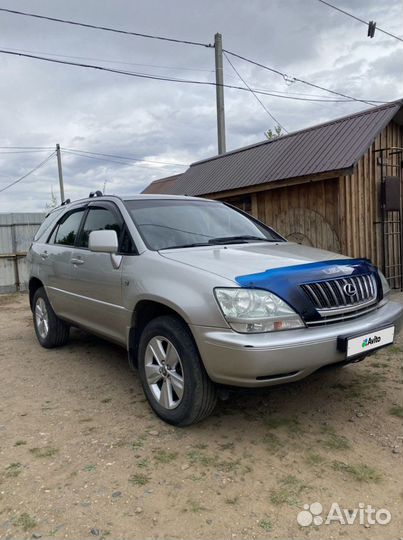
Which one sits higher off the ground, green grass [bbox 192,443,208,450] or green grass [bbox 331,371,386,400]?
green grass [bbox 331,371,386,400]

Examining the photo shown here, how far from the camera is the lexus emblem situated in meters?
3.02

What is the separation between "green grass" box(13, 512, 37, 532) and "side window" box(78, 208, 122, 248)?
7.40ft

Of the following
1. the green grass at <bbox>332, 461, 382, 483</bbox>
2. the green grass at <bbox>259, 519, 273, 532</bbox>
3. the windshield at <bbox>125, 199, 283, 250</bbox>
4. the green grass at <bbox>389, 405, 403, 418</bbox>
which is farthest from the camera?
the windshield at <bbox>125, 199, 283, 250</bbox>

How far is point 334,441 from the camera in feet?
9.71

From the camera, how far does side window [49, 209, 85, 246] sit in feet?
15.7

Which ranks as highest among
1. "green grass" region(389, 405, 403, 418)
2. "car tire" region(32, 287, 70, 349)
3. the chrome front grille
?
the chrome front grille

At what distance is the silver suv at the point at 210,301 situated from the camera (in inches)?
106

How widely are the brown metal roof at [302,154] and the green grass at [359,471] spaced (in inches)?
236

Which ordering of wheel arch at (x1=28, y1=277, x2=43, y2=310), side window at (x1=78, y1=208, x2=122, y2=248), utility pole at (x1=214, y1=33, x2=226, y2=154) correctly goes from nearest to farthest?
side window at (x1=78, y1=208, x2=122, y2=248)
wheel arch at (x1=28, y1=277, x2=43, y2=310)
utility pole at (x1=214, y1=33, x2=226, y2=154)

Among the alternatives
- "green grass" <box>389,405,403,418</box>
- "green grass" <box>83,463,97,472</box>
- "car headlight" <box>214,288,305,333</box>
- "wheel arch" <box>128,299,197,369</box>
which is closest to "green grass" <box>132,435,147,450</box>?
"green grass" <box>83,463,97,472</box>

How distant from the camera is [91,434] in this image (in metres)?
3.21

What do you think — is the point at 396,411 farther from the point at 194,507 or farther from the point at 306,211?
the point at 306,211

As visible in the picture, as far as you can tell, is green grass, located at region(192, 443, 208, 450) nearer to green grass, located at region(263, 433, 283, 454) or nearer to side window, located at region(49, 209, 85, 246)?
green grass, located at region(263, 433, 283, 454)

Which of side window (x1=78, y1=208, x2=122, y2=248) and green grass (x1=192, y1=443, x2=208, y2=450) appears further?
side window (x1=78, y1=208, x2=122, y2=248)
